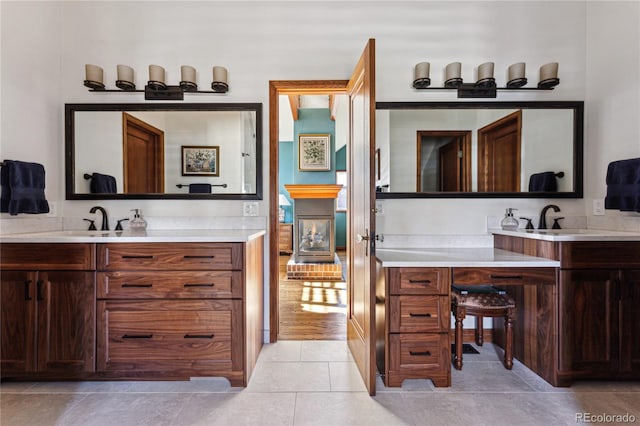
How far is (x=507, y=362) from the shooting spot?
6.70 ft

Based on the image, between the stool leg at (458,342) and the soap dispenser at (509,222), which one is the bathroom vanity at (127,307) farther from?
the soap dispenser at (509,222)

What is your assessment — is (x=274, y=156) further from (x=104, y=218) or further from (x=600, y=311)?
(x=600, y=311)

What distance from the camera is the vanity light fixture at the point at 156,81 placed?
2.32 m

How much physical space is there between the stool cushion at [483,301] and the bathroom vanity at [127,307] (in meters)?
1.41

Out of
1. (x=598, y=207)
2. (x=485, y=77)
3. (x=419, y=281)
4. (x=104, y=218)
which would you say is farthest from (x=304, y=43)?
(x=598, y=207)

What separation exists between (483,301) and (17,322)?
2886mm

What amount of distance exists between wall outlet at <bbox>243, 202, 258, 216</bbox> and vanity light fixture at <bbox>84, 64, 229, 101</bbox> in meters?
0.92

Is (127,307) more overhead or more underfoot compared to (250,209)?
more underfoot

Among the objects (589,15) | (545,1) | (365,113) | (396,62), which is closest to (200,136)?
(365,113)

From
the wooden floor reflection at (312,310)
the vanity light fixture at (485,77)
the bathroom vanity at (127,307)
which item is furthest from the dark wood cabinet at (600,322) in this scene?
the bathroom vanity at (127,307)

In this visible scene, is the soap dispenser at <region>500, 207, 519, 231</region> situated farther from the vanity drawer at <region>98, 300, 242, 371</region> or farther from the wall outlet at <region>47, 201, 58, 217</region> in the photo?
the wall outlet at <region>47, 201, 58, 217</region>

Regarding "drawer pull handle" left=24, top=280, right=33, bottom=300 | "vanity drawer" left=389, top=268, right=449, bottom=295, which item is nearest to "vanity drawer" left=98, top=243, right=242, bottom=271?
"drawer pull handle" left=24, top=280, right=33, bottom=300

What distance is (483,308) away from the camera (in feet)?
6.50

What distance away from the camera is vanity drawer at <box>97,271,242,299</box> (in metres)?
1.80
